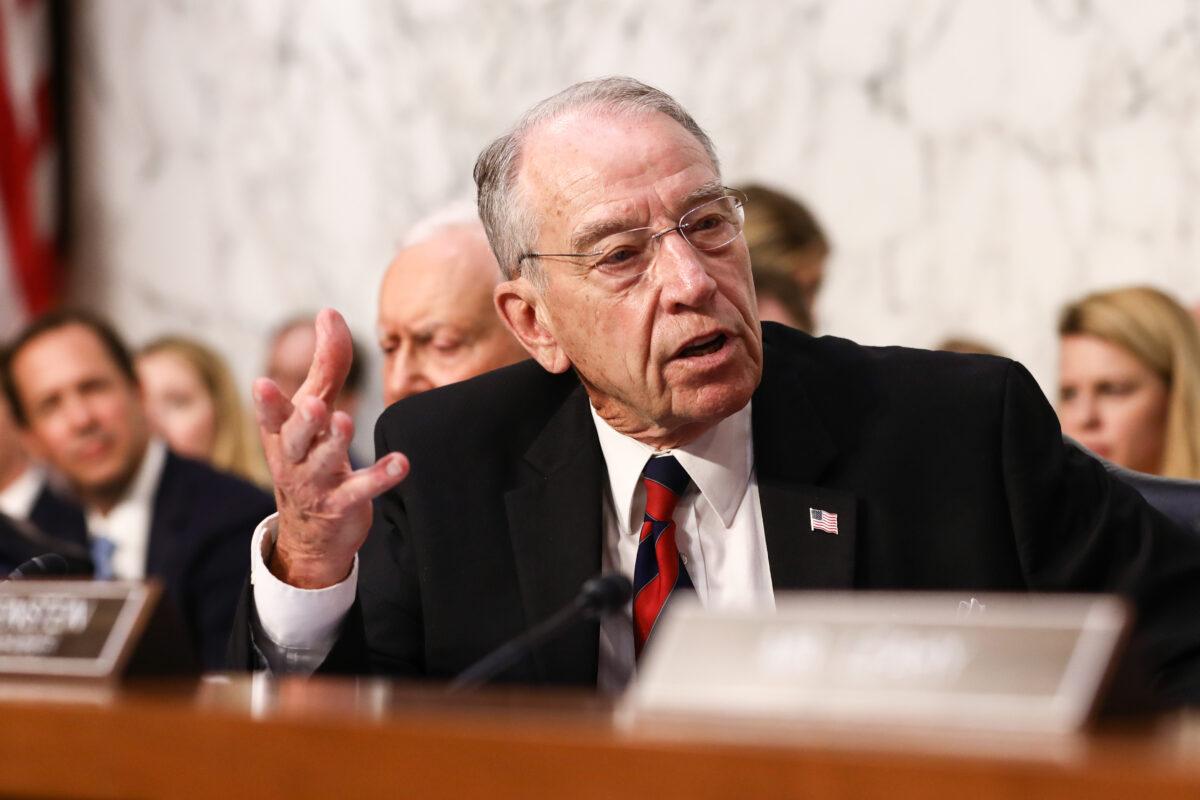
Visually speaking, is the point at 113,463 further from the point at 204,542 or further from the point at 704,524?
the point at 704,524

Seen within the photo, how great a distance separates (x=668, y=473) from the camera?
2111mm

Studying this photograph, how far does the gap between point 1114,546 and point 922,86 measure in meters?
3.05

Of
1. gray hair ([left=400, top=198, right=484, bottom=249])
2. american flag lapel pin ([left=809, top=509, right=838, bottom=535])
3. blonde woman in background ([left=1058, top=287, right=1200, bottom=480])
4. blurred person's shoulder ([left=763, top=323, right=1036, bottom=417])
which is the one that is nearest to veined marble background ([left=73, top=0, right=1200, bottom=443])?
blonde woman in background ([left=1058, top=287, right=1200, bottom=480])

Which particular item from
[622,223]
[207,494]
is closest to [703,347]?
[622,223]

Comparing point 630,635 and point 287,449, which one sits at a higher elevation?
point 287,449

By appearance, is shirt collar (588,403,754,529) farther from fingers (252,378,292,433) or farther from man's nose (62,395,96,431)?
man's nose (62,395,96,431)

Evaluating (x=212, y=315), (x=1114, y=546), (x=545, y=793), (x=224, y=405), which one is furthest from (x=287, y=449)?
(x=212, y=315)

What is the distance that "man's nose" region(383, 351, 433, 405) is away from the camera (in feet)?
10.3

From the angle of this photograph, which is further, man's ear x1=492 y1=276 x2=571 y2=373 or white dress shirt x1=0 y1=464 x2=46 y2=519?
white dress shirt x1=0 y1=464 x2=46 y2=519

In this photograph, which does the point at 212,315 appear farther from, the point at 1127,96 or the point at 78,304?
the point at 1127,96

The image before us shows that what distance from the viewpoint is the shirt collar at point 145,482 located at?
4492 millimetres

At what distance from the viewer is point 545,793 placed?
3.14ft

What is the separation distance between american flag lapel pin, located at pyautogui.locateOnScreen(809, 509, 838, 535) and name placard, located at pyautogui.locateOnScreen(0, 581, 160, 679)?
3.19 feet

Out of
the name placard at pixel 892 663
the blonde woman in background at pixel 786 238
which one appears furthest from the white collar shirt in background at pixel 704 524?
the blonde woman in background at pixel 786 238
